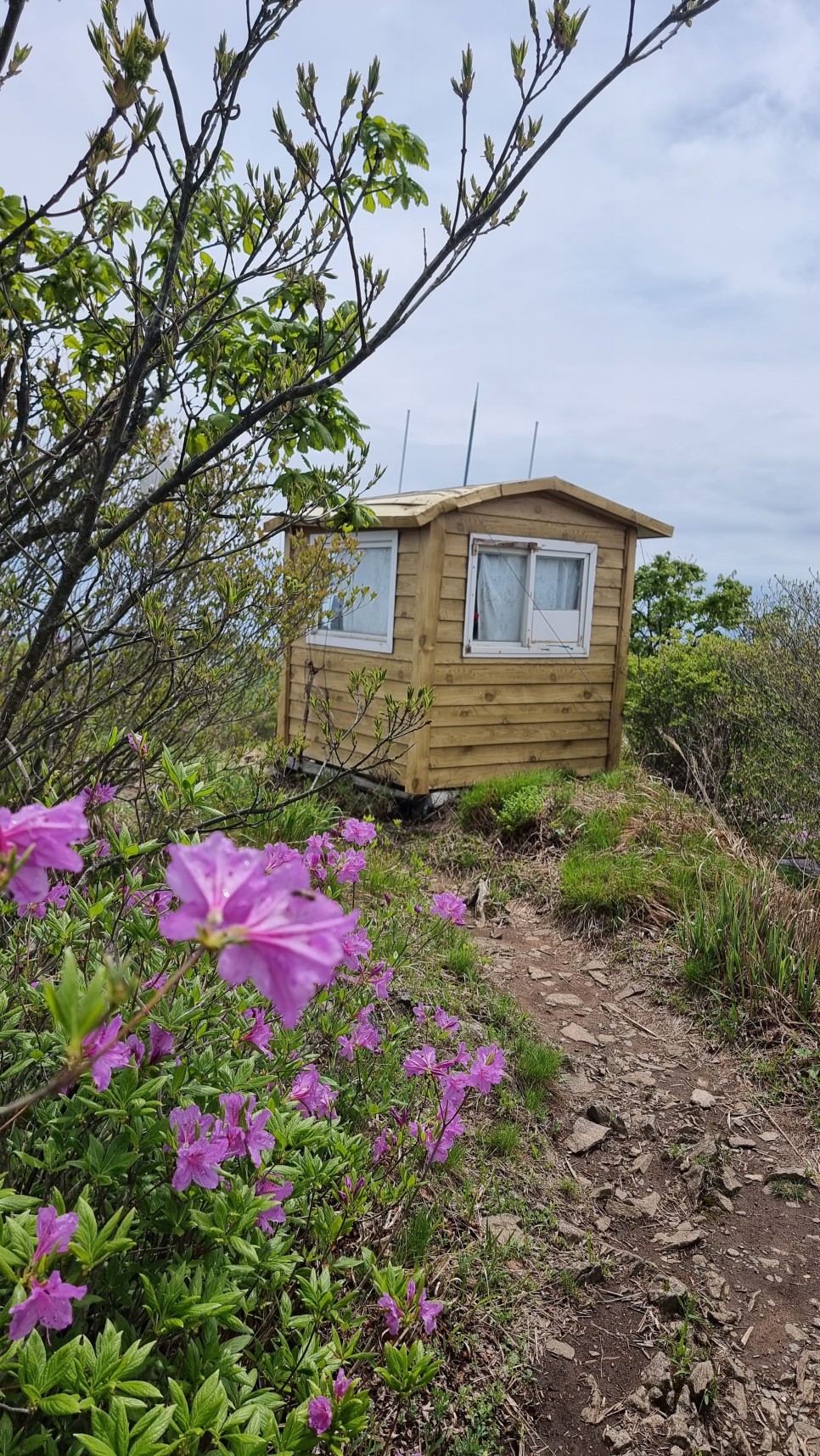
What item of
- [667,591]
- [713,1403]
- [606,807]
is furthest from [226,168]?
[667,591]

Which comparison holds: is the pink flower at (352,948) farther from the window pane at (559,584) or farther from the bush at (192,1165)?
the window pane at (559,584)

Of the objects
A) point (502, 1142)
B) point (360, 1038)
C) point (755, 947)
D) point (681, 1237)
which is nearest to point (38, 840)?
point (360, 1038)

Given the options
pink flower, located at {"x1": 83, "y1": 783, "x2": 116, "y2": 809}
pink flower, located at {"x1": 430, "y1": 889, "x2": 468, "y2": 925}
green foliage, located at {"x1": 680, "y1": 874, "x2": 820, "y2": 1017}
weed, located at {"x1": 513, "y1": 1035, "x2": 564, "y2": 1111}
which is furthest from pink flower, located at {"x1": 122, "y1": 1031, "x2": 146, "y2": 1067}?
green foliage, located at {"x1": 680, "y1": 874, "x2": 820, "y2": 1017}

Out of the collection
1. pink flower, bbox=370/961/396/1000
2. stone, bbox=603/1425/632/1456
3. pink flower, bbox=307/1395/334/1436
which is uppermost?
pink flower, bbox=370/961/396/1000

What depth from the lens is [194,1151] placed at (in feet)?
4.47

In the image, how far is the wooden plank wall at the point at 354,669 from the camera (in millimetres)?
7648

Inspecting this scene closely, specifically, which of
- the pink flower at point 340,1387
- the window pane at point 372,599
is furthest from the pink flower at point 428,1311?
the window pane at point 372,599

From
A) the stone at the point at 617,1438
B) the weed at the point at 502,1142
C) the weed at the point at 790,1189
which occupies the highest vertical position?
the weed at the point at 502,1142

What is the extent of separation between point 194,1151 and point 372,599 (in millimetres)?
6723

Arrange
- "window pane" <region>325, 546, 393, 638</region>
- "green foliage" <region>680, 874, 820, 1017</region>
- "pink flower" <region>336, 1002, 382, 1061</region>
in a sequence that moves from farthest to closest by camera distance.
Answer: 1. "window pane" <region>325, 546, 393, 638</region>
2. "green foliage" <region>680, 874, 820, 1017</region>
3. "pink flower" <region>336, 1002, 382, 1061</region>

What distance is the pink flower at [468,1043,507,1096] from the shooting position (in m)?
2.29

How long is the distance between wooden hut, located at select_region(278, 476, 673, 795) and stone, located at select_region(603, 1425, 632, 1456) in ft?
16.4

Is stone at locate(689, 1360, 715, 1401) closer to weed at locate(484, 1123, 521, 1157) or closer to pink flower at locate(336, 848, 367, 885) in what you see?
weed at locate(484, 1123, 521, 1157)

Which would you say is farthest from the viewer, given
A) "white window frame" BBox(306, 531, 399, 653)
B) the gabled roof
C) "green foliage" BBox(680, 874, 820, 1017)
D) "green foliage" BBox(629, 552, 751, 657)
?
"green foliage" BBox(629, 552, 751, 657)
